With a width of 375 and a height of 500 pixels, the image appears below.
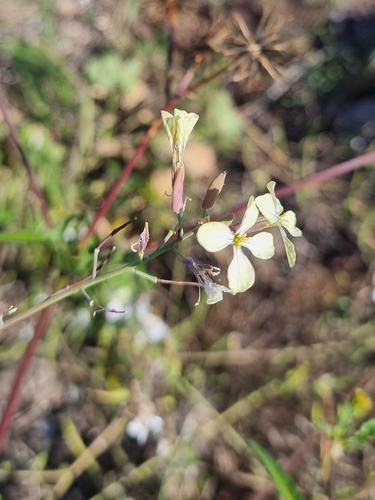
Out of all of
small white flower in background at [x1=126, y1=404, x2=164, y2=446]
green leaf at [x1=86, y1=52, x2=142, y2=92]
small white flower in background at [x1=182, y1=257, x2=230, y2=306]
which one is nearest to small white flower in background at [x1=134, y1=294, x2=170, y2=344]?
small white flower in background at [x1=126, y1=404, x2=164, y2=446]

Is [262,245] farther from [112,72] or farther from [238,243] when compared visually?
[112,72]

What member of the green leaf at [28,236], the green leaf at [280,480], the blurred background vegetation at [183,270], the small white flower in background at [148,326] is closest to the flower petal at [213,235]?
the green leaf at [28,236]

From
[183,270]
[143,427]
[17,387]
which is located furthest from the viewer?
[183,270]

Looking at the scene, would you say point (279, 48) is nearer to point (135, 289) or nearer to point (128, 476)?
point (135, 289)

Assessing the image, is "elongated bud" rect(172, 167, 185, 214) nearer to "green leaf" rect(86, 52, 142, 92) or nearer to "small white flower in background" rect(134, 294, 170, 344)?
"small white flower in background" rect(134, 294, 170, 344)

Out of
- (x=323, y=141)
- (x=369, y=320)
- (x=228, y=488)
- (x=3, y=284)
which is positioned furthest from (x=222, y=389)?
(x=323, y=141)

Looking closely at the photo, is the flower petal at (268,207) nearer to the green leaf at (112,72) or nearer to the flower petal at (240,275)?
the flower petal at (240,275)

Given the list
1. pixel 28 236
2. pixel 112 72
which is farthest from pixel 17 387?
pixel 112 72
